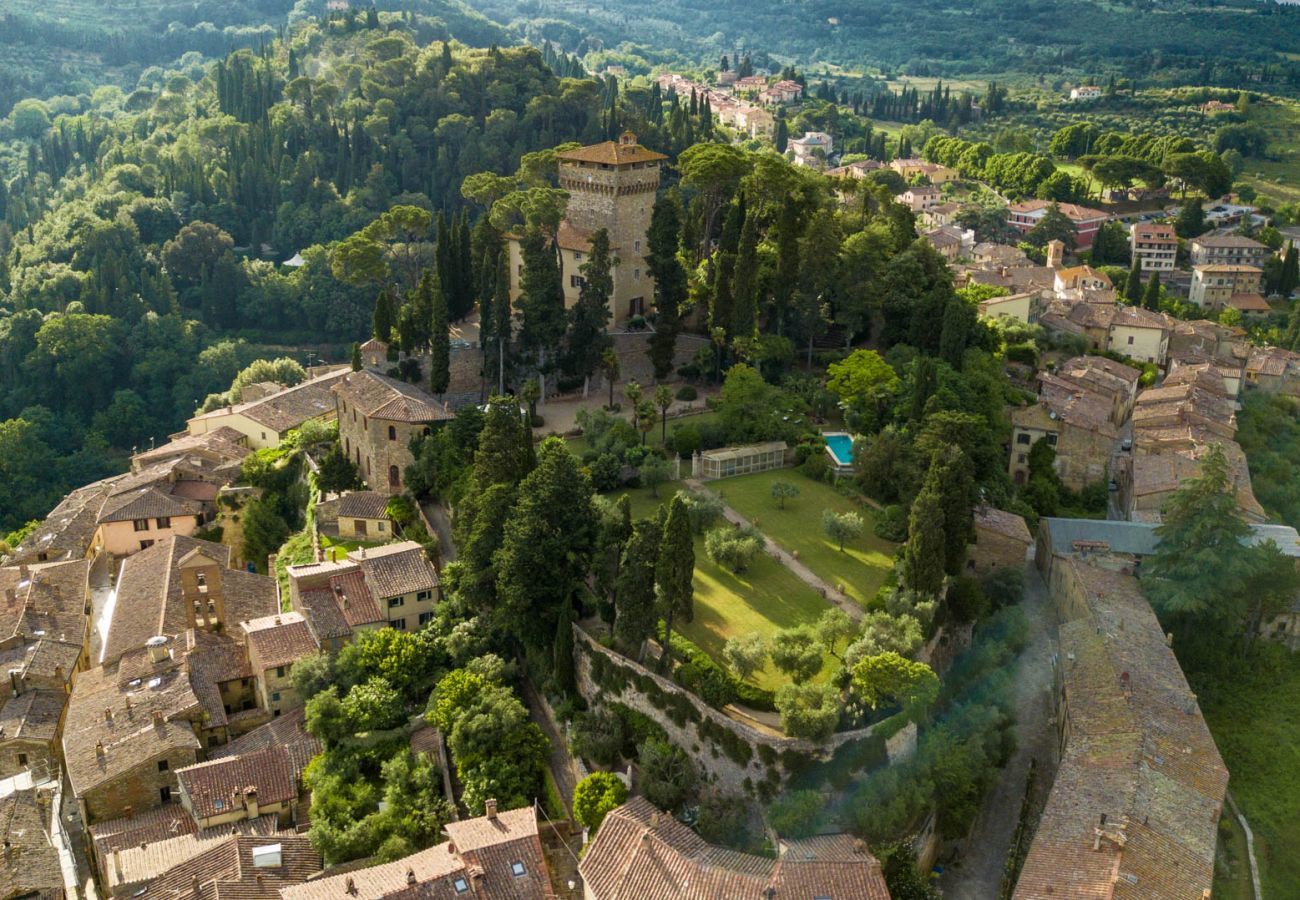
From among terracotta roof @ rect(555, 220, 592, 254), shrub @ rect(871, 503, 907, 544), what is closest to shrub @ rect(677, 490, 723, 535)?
shrub @ rect(871, 503, 907, 544)

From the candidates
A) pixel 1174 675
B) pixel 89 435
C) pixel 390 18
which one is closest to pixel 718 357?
pixel 1174 675

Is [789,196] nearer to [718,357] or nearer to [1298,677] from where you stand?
[718,357]

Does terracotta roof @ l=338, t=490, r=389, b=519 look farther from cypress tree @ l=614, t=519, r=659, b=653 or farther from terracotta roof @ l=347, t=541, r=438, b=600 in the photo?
cypress tree @ l=614, t=519, r=659, b=653

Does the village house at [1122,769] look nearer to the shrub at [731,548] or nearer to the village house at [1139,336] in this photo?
the shrub at [731,548]

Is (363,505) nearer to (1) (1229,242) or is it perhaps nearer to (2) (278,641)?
(2) (278,641)

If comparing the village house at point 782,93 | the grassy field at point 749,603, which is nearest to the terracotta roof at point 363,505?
the grassy field at point 749,603

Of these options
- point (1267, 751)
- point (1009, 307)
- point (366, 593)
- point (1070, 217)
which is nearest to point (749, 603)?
point (366, 593)
